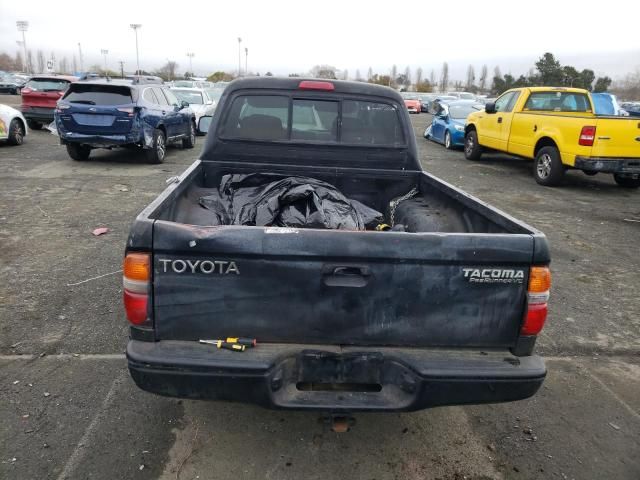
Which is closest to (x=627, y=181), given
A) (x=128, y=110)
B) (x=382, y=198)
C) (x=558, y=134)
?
(x=558, y=134)

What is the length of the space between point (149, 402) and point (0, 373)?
114cm

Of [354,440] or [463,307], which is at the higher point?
[463,307]

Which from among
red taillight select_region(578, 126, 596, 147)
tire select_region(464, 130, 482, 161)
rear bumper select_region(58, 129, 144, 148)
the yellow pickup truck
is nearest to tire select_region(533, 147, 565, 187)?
the yellow pickup truck

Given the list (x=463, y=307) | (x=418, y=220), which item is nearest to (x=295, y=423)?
(x=463, y=307)

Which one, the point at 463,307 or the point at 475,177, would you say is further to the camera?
the point at 475,177

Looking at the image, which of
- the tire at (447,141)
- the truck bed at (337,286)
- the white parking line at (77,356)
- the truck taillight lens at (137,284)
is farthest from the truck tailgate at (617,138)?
the truck taillight lens at (137,284)

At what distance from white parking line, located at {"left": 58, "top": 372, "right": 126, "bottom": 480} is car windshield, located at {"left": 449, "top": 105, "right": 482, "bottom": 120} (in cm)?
1536

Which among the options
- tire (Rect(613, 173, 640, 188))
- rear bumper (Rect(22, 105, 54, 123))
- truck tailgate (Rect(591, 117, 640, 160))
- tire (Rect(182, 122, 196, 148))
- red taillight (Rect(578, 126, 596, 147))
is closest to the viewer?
truck tailgate (Rect(591, 117, 640, 160))

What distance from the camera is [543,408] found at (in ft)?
11.0

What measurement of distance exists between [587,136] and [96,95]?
10.1m

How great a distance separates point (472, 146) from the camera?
1428cm

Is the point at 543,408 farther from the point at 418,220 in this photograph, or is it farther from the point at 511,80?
the point at 511,80

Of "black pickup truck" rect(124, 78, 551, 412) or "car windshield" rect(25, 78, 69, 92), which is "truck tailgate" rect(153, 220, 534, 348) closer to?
"black pickup truck" rect(124, 78, 551, 412)

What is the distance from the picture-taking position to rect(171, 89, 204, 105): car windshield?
58.0ft
